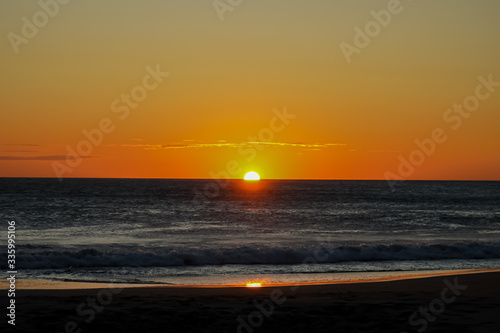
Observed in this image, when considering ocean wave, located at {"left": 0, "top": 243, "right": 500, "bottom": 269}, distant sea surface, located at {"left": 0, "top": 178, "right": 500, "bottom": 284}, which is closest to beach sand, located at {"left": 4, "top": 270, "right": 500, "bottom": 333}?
distant sea surface, located at {"left": 0, "top": 178, "right": 500, "bottom": 284}

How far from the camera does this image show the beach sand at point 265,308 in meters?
11.1

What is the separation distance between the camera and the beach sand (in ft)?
36.3

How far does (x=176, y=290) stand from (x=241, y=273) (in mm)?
5794

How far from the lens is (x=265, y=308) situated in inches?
497

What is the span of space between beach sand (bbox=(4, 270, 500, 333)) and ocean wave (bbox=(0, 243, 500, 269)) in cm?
716

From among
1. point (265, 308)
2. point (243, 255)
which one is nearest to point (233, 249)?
point (243, 255)

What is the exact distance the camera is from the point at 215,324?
11.3m

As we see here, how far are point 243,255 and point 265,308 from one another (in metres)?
12.9

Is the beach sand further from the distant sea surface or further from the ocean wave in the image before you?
the ocean wave

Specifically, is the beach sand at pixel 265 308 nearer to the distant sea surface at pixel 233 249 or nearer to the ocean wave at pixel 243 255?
the distant sea surface at pixel 233 249

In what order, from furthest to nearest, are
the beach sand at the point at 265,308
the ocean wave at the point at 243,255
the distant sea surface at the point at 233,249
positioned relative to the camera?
the ocean wave at the point at 243,255 < the distant sea surface at the point at 233,249 < the beach sand at the point at 265,308

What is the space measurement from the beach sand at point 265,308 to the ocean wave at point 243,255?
23.5ft

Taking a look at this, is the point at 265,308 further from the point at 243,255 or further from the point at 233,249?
the point at 233,249

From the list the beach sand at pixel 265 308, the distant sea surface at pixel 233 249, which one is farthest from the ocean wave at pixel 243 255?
the beach sand at pixel 265 308
